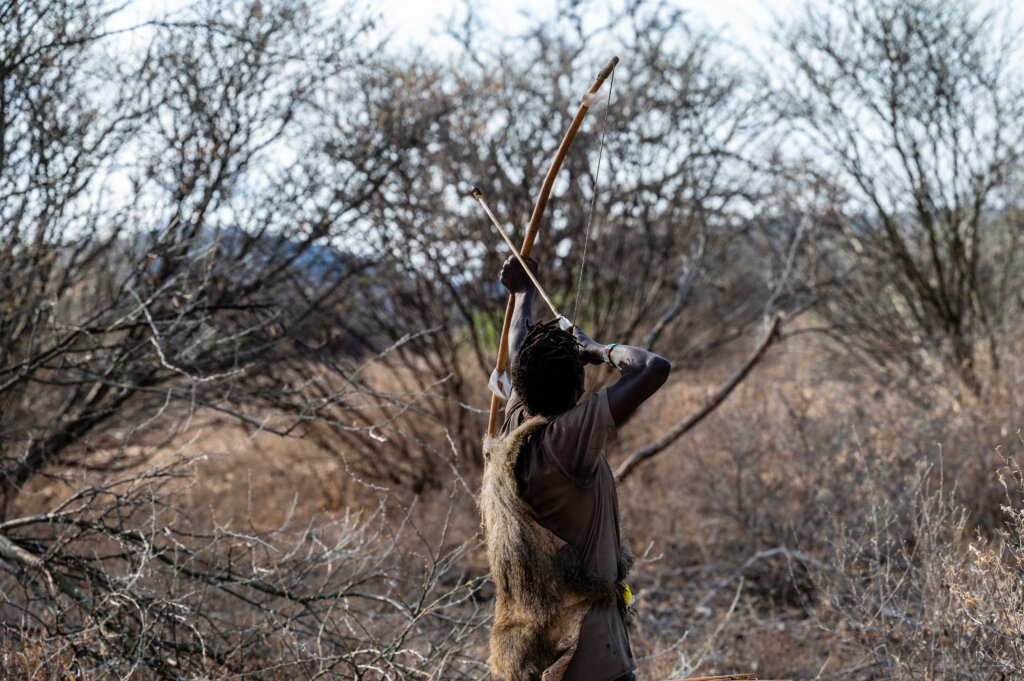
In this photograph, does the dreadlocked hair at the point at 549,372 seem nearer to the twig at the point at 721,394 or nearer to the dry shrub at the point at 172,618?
the dry shrub at the point at 172,618

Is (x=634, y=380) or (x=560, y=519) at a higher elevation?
(x=634, y=380)

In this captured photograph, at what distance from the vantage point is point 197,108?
7797 millimetres

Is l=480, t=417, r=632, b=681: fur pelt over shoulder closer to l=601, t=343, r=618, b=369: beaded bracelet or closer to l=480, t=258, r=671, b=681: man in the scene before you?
l=480, t=258, r=671, b=681: man

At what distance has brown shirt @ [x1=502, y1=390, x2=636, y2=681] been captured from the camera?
278 cm

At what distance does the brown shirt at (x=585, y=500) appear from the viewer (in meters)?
2.78

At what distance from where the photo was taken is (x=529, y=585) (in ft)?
9.82

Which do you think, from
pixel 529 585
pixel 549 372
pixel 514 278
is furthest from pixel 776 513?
pixel 549 372

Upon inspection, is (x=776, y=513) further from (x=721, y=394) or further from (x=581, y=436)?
(x=581, y=436)

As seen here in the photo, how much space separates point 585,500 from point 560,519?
0.12 meters

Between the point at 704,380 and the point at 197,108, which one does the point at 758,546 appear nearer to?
the point at 704,380

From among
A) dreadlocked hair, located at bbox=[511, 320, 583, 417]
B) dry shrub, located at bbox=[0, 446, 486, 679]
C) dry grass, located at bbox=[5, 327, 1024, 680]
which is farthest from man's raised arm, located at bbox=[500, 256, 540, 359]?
dry grass, located at bbox=[5, 327, 1024, 680]

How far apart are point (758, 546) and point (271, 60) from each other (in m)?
6.41

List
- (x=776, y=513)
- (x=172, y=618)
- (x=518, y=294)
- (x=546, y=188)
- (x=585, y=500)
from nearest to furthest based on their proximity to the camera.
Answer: (x=585, y=500) → (x=518, y=294) → (x=546, y=188) → (x=172, y=618) → (x=776, y=513)

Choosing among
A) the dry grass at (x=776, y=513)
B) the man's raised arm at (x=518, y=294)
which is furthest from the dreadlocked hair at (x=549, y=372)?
the dry grass at (x=776, y=513)
